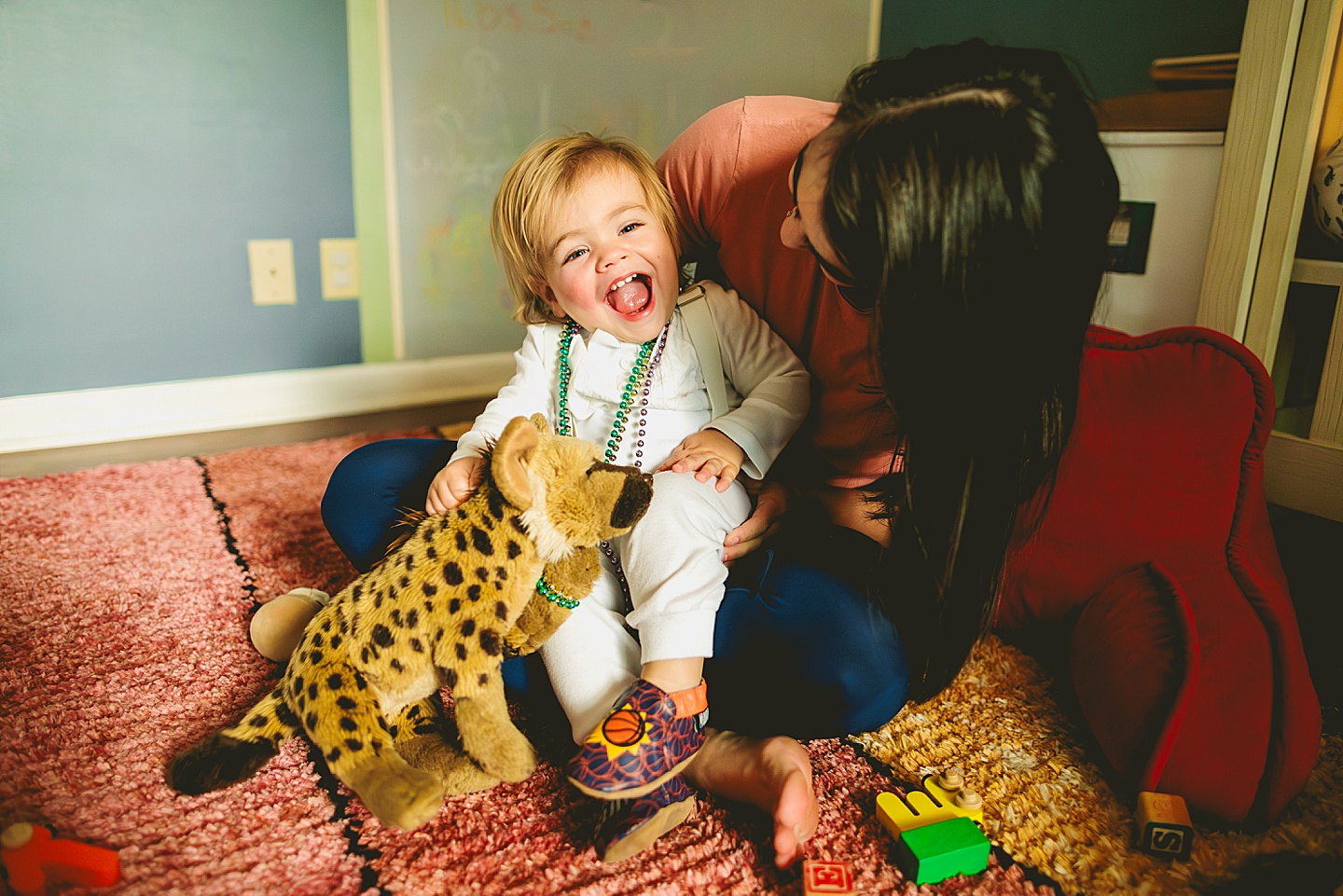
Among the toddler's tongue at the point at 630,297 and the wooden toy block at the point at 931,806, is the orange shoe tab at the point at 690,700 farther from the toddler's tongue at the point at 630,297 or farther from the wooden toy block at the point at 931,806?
the toddler's tongue at the point at 630,297

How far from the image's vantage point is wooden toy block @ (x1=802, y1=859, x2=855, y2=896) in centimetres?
61

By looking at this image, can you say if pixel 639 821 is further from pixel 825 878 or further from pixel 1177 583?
pixel 1177 583

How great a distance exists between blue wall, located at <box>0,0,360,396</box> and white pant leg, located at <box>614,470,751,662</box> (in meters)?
1.22

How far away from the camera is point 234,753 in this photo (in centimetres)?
70

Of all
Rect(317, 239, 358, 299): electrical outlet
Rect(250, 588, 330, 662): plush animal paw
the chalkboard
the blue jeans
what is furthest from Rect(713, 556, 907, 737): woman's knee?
Rect(317, 239, 358, 299): electrical outlet

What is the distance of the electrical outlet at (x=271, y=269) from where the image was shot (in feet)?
5.42

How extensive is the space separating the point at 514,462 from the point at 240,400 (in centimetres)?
123

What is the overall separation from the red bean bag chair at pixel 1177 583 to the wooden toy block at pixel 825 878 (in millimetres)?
278

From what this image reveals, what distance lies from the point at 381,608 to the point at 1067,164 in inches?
23.9

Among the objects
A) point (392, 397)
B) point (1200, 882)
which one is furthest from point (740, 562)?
point (392, 397)

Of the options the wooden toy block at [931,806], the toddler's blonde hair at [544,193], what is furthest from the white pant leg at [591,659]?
the toddler's blonde hair at [544,193]

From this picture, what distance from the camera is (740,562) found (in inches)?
32.5

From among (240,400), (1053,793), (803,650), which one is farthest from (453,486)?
(240,400)

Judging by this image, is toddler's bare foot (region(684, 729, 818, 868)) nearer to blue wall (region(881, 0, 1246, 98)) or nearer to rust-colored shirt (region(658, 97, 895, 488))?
rust-colored shirt (region(658, 97, 895, 488))
